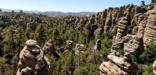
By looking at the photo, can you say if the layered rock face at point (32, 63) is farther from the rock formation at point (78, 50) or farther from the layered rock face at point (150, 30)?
the rock formation at point (78, 50)

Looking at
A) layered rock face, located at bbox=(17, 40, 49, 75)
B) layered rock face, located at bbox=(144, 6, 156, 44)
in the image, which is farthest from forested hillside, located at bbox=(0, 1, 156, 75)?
layered rock face, located at bbox=(17, 40, 49, 75)

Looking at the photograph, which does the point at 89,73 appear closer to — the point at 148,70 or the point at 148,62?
the point at 148,62

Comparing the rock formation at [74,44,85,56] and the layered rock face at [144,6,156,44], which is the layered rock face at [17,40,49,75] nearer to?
the layered rock face at [144,6,156,44]

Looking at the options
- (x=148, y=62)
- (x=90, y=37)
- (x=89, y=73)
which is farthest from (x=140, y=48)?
(x=90, y=37)

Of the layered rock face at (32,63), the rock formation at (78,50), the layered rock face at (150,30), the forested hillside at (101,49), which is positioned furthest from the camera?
the rock formation at (78,50)

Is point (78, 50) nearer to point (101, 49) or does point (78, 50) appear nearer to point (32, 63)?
point (101, 49)

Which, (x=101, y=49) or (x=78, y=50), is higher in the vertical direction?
(x=101, y=49)

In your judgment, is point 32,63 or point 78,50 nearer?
point 32,63

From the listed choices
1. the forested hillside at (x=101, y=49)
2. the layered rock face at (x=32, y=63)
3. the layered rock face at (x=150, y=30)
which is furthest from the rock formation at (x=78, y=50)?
the layered rock face at (x=32, y=63)

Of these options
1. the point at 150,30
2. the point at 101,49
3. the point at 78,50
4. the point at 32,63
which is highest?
the point at 32,63

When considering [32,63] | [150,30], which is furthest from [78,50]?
[32,63]

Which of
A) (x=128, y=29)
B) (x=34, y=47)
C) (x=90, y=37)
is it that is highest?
(x=34, y=47)
